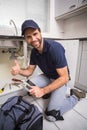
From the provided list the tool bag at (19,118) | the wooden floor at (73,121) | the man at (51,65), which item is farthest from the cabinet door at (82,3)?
the tool bag at (19,118)

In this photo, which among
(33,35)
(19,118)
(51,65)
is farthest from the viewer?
(51,65)

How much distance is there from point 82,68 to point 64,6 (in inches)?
40.4

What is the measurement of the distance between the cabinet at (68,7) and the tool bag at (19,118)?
1421 millimetres

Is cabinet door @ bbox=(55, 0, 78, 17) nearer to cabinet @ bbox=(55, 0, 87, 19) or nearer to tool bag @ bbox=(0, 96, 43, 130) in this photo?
cabinet @ bbox=(55, 0, 87, 19)

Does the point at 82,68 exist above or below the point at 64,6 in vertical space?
below

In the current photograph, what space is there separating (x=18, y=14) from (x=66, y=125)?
5.53ft

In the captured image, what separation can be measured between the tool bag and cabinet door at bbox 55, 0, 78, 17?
1477mm

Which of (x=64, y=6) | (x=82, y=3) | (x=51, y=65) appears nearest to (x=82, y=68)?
(x=51, y=65)

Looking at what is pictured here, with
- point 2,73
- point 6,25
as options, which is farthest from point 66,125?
point 6,25

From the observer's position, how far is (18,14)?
1723 millimetres

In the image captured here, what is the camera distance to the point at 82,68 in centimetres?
148

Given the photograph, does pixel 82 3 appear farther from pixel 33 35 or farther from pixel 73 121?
pixel 73 121

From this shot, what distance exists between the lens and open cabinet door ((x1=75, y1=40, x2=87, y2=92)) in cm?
143

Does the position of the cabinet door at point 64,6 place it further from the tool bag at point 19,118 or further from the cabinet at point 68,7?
the tool bag at point 19,118
